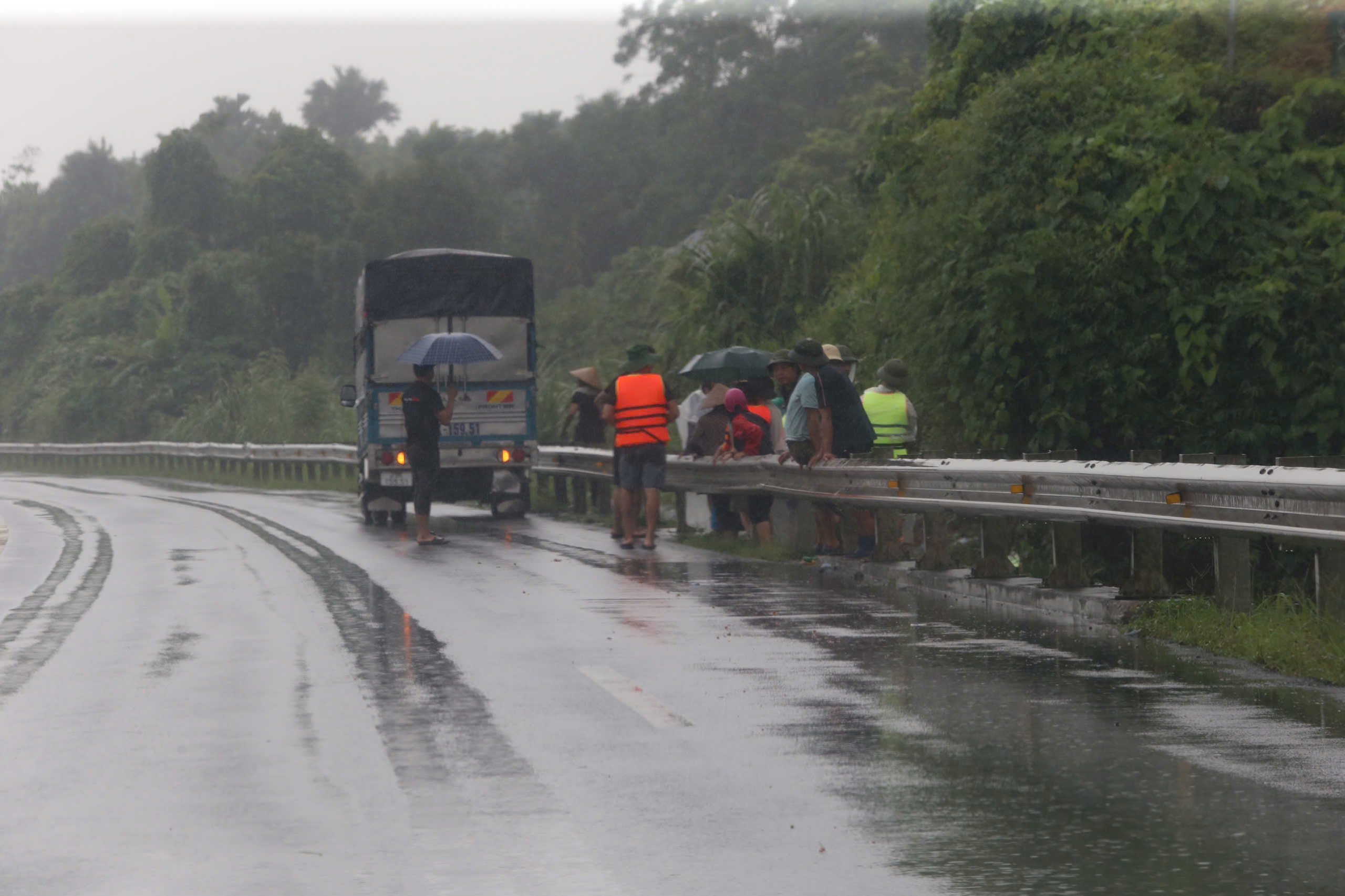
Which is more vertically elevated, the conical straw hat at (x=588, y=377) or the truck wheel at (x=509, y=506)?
the conical straw hat at (x=588, y=377)

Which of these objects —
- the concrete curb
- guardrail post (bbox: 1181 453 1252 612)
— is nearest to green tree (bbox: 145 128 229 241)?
the concrete curb

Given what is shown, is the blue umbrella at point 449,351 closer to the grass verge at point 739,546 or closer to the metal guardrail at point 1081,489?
the grass verge at point 739,546

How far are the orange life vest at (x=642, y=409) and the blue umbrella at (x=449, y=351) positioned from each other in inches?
167

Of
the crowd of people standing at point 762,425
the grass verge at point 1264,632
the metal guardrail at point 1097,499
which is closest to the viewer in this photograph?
the grass verge at point 1264,632

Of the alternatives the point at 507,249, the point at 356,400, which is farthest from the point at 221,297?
the point at 356,400

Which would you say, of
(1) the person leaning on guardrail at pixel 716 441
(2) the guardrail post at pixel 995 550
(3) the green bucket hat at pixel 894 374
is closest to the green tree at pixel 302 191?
(1) the person leaning on guardrail at pixel 716 441

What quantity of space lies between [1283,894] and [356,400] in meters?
23.5

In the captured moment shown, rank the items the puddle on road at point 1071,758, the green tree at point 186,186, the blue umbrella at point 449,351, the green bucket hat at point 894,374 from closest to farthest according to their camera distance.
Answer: the puddle on road at point 1071,758 < the green bucket hat at point 894,374 < the blue umbrella at point 449,351 < the green tree at point 186,186

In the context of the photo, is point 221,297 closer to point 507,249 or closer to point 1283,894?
point 507,249

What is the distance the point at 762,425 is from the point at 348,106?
168 metres

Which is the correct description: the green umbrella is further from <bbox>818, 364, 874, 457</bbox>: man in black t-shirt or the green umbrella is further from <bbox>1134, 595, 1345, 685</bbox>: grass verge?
<bbox>1134, 595, 1345, 685</bbox>: grass verge

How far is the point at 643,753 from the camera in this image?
25.9 feet

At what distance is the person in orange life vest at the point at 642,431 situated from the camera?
20031 millimetres

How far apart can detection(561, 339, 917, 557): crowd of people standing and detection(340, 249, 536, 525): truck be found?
9.15ft
